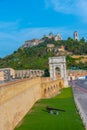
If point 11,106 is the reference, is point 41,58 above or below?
above

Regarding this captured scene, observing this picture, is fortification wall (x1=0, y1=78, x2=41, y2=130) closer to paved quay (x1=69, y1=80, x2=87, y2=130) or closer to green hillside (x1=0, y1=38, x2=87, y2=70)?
paved quay (x1=69, y1=80, x2=87, y2=130)

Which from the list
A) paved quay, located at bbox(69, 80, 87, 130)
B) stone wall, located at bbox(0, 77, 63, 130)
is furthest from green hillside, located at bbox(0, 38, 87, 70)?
stone wall, located at bbox(0, 77, 63, 130)

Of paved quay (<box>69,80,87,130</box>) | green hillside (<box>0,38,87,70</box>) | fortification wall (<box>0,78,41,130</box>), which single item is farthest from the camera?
green hillside (<box>0,38,87,70</box>)

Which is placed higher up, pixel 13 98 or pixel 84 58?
pixel 84 58

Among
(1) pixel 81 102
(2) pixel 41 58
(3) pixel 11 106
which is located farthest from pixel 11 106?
(2) pixel 41 58

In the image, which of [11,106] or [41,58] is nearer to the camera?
[11,106]

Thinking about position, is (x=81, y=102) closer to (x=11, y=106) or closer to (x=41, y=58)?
(x=11, y=106)

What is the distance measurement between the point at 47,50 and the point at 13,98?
13454 centimetres

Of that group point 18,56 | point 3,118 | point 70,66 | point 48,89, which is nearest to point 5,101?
point 3,118

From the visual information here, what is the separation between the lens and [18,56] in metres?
165

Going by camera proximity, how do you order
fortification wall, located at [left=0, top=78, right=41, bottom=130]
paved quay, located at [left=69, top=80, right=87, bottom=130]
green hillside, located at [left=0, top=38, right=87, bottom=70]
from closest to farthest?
fortification wall, located at [left=0, top=78, right=41, bottom=130]
paved quay, located at [left=69, top=80, right=87, bottom=130]
green hillside, located at [left=0, top=38, right=87, bottom=70]

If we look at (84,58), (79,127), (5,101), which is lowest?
(79,127)

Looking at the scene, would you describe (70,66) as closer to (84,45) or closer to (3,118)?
(84,45)

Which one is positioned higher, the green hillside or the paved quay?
the green hillside
